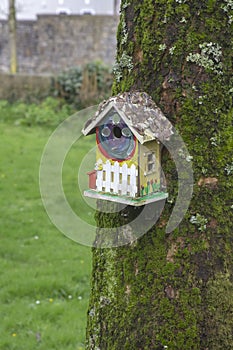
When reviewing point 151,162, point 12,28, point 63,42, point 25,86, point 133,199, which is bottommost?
point 63,42

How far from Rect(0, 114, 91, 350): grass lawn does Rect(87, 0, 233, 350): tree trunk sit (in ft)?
6.67

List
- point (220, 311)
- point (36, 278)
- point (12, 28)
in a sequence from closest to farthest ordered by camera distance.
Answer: point (220, 311)
point (36, 278)
point (12, 28)

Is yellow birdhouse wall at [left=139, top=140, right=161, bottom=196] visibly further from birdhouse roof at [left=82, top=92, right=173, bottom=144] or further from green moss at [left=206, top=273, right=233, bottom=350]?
green moss at [left=206, top=273, right=233, bottom=350]

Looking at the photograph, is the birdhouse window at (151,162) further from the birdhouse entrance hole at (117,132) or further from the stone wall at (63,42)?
the stone wall at (63,42)

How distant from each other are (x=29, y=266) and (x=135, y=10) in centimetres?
355

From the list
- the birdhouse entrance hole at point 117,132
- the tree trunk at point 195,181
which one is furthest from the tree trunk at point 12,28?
the birdhouse entrance hole at point 117,132

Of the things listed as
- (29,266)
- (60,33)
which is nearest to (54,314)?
(29,266)

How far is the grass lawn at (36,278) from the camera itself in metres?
4.20

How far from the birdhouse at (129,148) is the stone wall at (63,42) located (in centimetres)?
1842

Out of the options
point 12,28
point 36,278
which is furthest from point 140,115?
point 12,28

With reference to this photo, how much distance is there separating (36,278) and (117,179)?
3116 millimetres

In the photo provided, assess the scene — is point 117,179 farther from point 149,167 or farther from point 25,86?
point 25,86

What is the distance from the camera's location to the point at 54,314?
4473 millimetres

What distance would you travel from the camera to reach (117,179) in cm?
216
